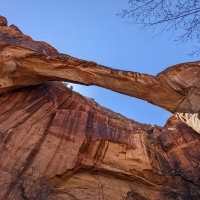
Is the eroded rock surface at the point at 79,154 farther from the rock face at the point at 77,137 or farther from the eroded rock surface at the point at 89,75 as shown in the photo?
the eroded rock surface at the point at 89,75

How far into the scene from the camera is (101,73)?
12164 millimetres

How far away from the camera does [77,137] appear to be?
46.7 feet

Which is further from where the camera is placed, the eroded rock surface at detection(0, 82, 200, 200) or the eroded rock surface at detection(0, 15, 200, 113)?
the eroded rock surface at detection(0, 82, 200, 200)

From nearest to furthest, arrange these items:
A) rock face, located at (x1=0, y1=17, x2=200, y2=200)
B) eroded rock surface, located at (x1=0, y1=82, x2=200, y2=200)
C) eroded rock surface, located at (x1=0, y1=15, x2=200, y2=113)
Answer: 1. eroded rock surface, located at (x1=0, y1=15, x2=200, y2=113)
2. rock face, located at (x1=0, y1=17, x2=200, y2=200)
3. eroded rock surface, located at (x1=0, y1=82, x2=200, y2=200)

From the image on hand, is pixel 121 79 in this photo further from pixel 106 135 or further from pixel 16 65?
pixel 16 65

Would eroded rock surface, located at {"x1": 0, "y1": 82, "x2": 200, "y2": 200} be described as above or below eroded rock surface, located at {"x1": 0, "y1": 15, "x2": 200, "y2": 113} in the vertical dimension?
below

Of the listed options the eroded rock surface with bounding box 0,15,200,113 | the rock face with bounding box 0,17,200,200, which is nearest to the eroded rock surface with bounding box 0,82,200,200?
the rock face with bounding box 0,17,200,200

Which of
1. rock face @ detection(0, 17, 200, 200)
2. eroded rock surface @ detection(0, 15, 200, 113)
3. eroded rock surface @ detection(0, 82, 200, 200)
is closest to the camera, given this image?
eroded rock surface @ detection(0, 15, 200, 113)

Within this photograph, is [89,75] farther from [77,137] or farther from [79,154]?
[79,154]

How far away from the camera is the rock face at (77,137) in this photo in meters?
11.3

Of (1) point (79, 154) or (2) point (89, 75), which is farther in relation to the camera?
(1) point (79, 154)

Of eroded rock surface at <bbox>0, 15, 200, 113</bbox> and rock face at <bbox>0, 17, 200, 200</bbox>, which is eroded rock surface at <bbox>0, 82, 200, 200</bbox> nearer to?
rock face at <bbox>0, 17, 200, 200</bbox>

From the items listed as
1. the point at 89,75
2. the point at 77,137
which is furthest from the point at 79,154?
the point at 89,75

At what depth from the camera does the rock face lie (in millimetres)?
11328
